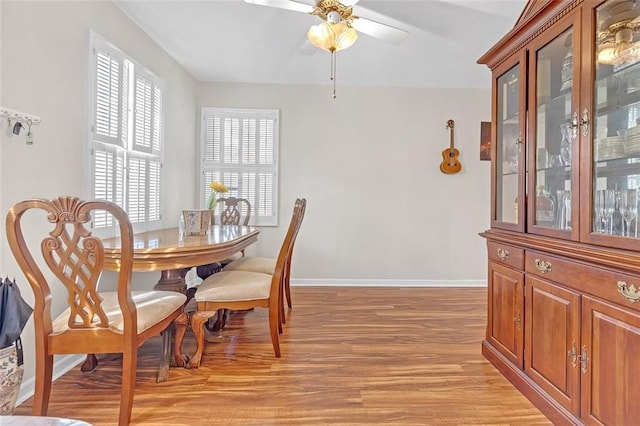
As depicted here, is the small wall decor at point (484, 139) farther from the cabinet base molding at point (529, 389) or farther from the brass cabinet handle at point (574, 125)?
the brass cabinet handle at point (574, 125)

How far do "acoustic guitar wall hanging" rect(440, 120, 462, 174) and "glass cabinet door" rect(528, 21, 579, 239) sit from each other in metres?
2.44

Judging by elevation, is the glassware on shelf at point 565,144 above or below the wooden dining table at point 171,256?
above

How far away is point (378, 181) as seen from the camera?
173 inches

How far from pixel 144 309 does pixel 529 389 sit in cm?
206

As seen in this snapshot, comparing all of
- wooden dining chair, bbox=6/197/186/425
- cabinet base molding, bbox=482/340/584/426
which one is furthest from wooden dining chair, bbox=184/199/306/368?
cabinet base molding, bbox=482/340/584/426

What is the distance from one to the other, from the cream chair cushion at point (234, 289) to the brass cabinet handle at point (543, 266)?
62.7 inches

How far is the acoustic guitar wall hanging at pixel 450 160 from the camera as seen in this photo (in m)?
4.35

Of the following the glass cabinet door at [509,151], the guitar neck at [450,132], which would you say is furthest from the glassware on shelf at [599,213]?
the guitar neck at [450,132]

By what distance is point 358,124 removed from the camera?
4.38 meters

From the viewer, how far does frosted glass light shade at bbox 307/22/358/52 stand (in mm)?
2096

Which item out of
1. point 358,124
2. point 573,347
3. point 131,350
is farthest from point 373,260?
point 131,350

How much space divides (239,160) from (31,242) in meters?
2.68

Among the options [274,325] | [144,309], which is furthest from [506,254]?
[144,309]

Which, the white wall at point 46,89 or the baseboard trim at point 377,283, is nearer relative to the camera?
the white wall at point 46,89
